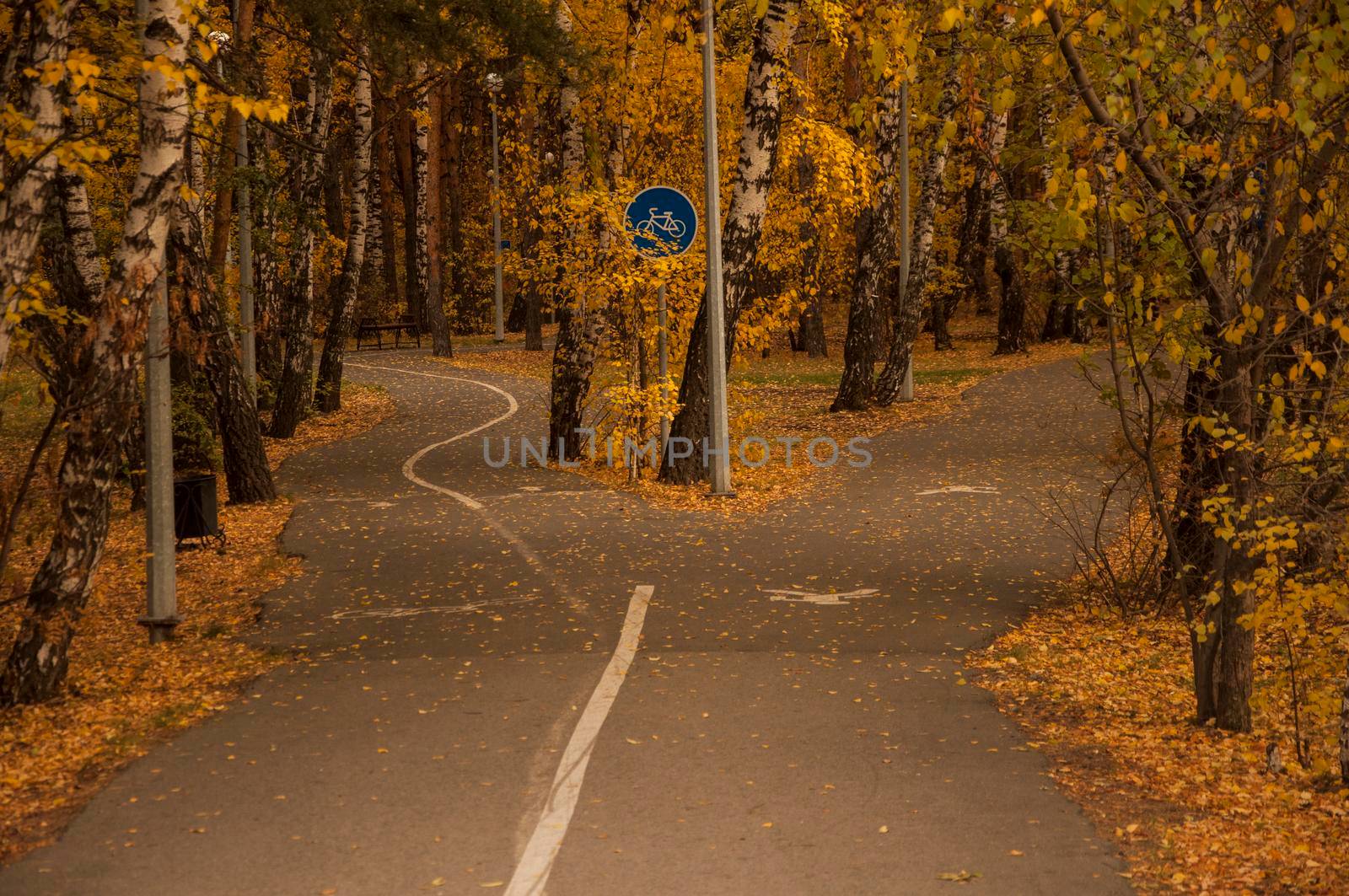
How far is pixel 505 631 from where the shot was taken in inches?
391

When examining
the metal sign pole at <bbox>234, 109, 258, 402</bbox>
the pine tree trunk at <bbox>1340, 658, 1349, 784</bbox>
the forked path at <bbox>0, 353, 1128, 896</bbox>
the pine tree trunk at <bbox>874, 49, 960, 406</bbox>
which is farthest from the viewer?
the pine tree trunk at <bbox>874, 49, 960, 406</bbox>

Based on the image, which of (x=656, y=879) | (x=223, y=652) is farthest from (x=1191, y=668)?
(x=223, y=652)

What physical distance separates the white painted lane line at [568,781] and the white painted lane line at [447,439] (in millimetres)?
7049

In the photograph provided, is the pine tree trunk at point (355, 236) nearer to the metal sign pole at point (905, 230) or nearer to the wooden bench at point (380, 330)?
the metal sign pole at point (905, 230)

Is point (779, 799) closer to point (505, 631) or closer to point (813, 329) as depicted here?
point (505, 631)

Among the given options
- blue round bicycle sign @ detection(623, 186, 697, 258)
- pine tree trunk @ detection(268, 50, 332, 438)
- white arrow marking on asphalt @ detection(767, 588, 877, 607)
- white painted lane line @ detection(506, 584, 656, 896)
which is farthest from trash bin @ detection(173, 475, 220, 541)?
pine tree trunk @ detection(268, 50, 332, 438)

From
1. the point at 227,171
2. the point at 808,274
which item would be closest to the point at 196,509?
the point at 227,171

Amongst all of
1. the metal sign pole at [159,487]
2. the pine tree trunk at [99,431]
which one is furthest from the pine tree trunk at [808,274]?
the pine tree trunk at [99,431]

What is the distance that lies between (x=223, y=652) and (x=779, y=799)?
4.83 meters

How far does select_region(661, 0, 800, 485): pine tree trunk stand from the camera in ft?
54.8

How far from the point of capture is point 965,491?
54.9 feet

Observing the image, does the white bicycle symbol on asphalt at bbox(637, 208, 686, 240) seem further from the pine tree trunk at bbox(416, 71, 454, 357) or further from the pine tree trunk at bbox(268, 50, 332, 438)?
the pine tree trunk at bbox(416, 71, 454, 357)

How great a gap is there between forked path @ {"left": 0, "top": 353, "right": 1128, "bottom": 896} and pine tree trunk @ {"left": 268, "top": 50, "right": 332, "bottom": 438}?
29.0 feet

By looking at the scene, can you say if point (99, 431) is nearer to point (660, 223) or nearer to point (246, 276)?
point (660, 223)
